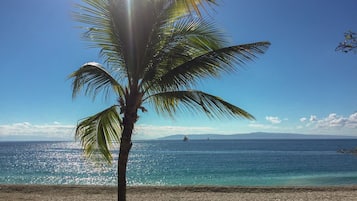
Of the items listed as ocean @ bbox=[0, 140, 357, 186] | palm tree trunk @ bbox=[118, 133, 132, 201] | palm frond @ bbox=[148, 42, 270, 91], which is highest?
palm frond @ bbox=[148, 42, 270, 91]

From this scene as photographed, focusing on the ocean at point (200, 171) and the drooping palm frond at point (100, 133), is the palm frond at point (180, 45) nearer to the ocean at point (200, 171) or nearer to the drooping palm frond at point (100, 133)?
the drooping palm frond at point (100, 133)

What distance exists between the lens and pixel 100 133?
20.0ft

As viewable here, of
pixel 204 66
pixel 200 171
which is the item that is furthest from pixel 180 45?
pixel 200 171

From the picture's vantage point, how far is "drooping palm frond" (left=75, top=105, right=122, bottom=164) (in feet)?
19.3

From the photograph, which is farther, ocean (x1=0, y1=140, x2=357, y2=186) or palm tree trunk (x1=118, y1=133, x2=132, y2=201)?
ocean (x1=0, y1=140, x2=357, y2=186)

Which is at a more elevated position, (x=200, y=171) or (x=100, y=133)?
(x=100, y=133)

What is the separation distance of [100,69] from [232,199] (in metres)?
9.05

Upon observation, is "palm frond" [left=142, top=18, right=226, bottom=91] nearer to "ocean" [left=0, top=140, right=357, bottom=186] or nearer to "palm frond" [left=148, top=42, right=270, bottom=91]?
"palm frond" [left=148, top=42, right=270, bottom=91]

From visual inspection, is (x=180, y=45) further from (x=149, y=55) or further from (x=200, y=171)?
(x=200, y=171)

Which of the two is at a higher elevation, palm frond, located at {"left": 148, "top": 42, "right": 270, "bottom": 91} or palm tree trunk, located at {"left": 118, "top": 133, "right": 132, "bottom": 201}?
palm frond, located at {"left": 148, "top": 42, "right": 270, "bottom": 91}

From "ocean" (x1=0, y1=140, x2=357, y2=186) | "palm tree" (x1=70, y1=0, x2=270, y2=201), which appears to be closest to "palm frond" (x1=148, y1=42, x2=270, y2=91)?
"palm tree" (x1=70, y1=0, x2=270, y2=201)

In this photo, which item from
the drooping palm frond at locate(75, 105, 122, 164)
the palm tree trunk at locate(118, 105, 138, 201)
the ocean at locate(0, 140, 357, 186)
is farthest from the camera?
the ocean at locate(0, 140, 357, 186)

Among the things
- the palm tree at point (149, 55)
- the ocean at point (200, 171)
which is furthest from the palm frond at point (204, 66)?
the ocean at point (200, 171)

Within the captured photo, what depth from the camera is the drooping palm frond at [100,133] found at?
5.87 m
